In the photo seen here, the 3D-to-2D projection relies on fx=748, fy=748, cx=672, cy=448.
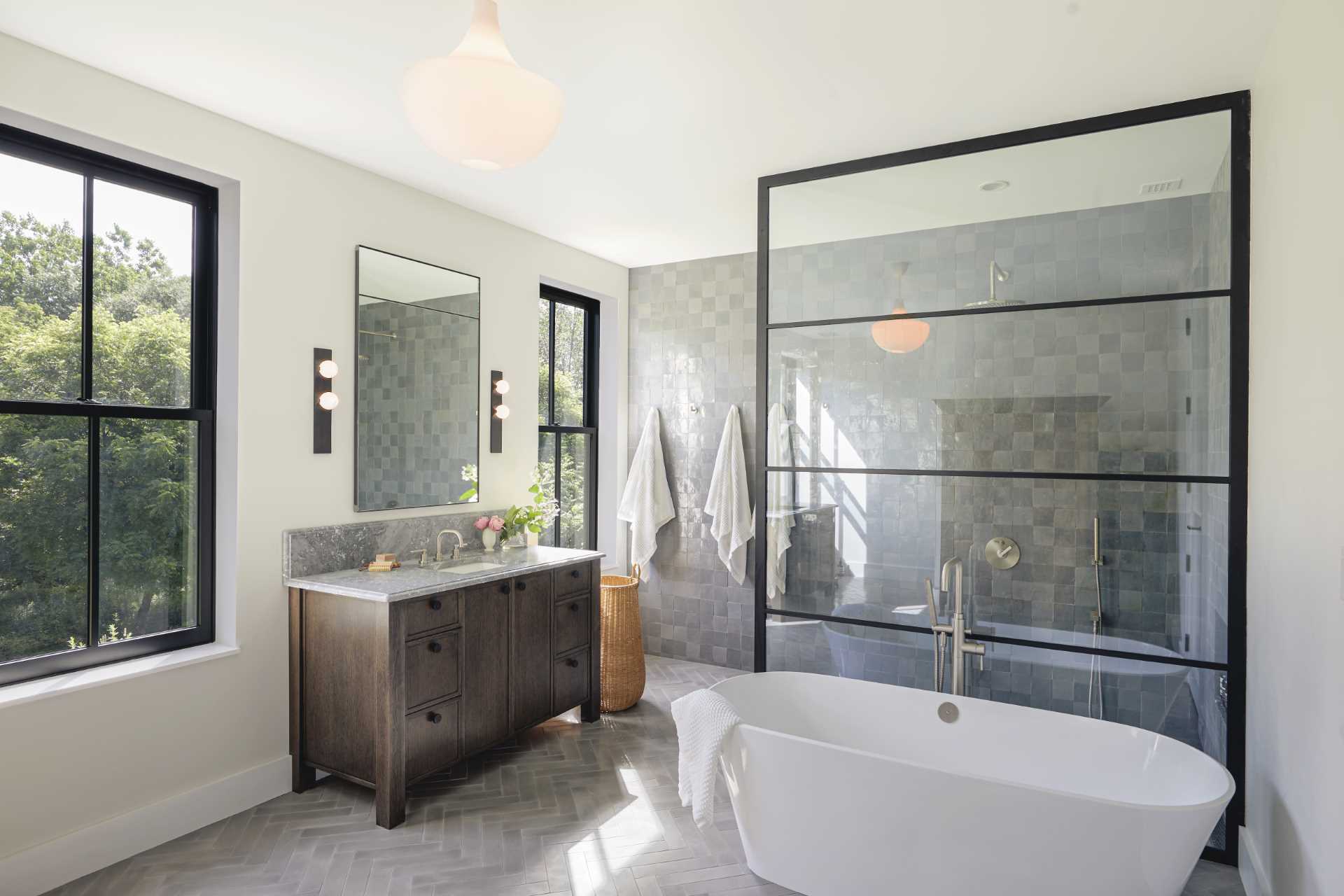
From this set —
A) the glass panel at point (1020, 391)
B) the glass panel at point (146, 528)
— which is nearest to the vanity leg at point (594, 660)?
the glass panel at point (1020, 391)

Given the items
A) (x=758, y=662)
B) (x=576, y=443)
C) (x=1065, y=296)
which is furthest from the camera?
(x=576, y=443)

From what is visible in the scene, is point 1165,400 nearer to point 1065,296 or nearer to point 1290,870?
point 1065,296

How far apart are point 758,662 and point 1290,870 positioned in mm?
2002

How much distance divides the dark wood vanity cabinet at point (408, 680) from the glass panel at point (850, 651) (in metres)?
1.15

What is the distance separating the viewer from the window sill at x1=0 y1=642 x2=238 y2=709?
7.80 feet

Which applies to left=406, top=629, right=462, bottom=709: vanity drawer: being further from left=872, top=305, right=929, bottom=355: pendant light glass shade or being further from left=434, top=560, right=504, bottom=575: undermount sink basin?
left=872, top=305, right=929, bottom=355: pendant light glass shade

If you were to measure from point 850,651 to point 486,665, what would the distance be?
1.62 m

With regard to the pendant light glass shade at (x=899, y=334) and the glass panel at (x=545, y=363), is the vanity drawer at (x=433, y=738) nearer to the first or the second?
the glass panel at (x=545, y=363)

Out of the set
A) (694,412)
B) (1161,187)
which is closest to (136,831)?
(694,412)

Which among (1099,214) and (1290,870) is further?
(1099,214)

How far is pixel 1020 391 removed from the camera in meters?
3.04

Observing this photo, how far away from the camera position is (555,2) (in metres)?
2.14

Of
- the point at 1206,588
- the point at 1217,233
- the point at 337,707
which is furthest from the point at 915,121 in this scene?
the point at 337,707

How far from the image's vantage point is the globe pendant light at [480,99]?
1736 mm
